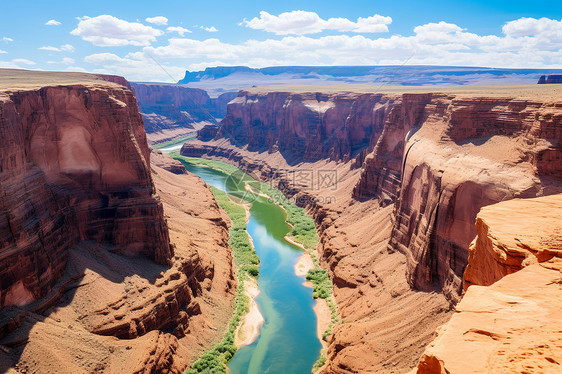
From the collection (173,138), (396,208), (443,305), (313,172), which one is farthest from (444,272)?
(173,138)

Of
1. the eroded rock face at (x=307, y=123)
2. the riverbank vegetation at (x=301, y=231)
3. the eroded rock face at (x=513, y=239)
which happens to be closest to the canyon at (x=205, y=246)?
the eroded rock face at (x=513, y=239)

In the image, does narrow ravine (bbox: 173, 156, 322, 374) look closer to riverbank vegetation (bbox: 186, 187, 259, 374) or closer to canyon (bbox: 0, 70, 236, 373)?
riverbank vegetation (bbox: 186, 187, 259, 374)

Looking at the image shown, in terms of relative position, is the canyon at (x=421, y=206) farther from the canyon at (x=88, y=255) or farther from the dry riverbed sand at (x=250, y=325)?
the canyon at (x=88, y=255)

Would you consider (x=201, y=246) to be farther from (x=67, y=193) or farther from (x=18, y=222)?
(x=18, y=222)

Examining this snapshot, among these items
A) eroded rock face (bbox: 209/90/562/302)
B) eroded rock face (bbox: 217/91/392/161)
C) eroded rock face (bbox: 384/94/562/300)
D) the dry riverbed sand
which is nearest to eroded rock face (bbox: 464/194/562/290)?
eroded rock face (bbox: 384/94/562/300)

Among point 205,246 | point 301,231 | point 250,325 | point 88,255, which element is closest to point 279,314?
point 250,325

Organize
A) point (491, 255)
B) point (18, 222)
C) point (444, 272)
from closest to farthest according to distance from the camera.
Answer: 1. point (491, 255)
2. point (18, 222)
3. point (444, 272)

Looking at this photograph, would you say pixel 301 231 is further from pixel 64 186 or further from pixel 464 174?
pixel 64 186
